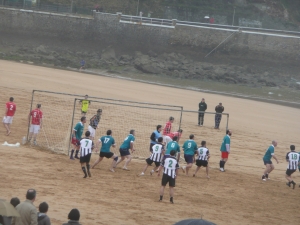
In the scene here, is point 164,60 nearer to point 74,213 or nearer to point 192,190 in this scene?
point 192,190

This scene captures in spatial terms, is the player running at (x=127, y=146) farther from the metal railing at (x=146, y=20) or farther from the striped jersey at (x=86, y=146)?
the metal railing at (x=146, y=20)

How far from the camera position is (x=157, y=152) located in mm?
20391

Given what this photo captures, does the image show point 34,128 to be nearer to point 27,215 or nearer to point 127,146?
point 127,146

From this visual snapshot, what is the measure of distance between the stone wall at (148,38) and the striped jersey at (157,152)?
152 ft

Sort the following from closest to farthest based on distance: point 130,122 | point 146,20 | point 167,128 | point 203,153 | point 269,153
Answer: point 203,153 → point 269,153 → point 167,128 → point 130,122 → point 146,20

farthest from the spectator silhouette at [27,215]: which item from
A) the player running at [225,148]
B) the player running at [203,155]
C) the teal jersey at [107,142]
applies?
the player running at [225,148]

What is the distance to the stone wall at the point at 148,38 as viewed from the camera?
65.6m

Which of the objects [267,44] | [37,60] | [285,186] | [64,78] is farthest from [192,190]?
[267,44]

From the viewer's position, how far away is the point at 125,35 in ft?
218

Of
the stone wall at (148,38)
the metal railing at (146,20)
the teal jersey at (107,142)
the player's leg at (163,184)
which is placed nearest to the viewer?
the player's leg at (163,184)

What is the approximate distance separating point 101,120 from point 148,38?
3817cm

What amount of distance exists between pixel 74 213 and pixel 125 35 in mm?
57025

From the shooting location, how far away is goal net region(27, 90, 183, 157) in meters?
24.7

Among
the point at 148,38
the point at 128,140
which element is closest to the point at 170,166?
the point at 128,140
